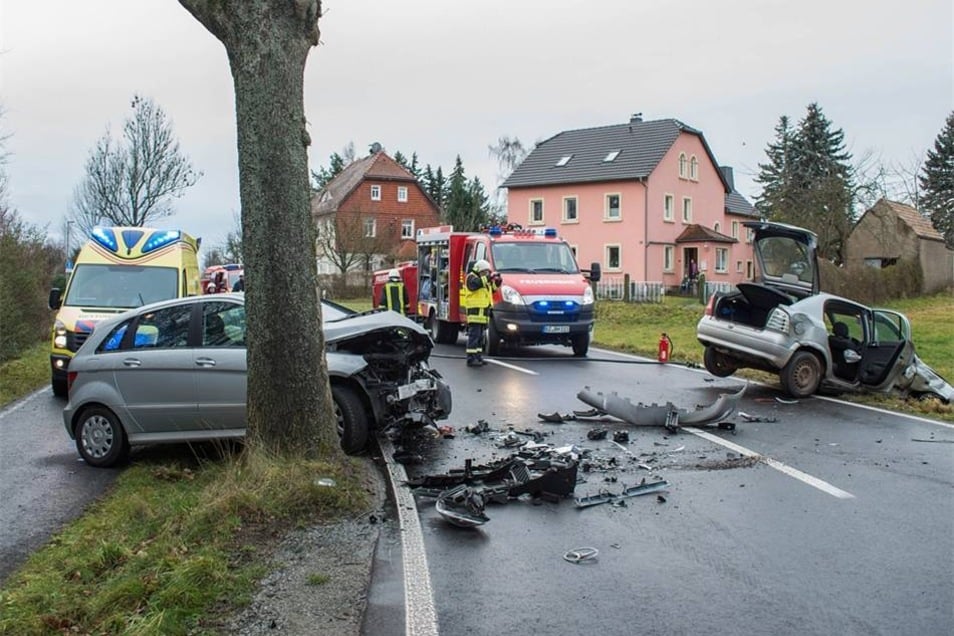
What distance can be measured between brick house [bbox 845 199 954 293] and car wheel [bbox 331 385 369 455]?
3317cm

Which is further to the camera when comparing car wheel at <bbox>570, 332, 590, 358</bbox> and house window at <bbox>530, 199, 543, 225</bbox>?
house window at <bbox>530, 199, 543, 225</bbox>

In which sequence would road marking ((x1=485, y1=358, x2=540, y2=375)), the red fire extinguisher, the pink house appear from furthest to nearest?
the pink house, the red fire extinguisher, road marking ((x1=485, y1=358, x2=540, y2=375))

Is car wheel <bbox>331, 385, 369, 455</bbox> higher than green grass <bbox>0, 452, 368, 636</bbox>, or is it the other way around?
car wheel <bbox>331, 385, 369, 455</bbox>

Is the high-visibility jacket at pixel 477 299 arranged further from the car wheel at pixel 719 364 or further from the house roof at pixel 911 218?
the house roof at pixel 911 218

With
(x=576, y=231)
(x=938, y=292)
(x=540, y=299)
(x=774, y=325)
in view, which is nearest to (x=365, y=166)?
(x=576, y=231)

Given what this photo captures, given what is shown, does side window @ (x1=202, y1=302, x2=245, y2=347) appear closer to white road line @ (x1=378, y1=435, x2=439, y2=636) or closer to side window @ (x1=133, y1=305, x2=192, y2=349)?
side window @ (x1=133, y1=305, x2=192, y2=349)

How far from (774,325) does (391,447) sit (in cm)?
614

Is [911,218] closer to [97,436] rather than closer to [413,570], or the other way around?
[97,436]

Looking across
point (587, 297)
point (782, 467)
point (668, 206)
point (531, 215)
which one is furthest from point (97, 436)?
point (531, 215)

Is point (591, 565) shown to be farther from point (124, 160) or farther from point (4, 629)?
point (124, 160)

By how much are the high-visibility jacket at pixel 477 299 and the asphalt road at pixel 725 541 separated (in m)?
6.37

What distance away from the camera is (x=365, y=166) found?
77.4m

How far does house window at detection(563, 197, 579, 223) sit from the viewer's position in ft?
176

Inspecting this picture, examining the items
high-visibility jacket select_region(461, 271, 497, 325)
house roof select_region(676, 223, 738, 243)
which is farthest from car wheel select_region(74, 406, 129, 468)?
house roof select_region(676, 223, 738, 243)
